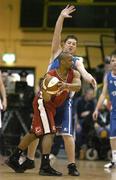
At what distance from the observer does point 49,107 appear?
6.16 m

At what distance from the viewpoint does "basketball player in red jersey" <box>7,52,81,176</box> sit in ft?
19.9

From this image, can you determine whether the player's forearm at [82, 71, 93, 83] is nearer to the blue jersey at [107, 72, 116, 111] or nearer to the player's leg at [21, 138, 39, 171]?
the player's leg at [21, 138, 39, 171]

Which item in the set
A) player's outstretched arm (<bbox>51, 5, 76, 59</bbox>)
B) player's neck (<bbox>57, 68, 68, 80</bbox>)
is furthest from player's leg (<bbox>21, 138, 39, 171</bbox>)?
player's outstretched arm (<bbox>51, 5, 76, 59</bbox>)

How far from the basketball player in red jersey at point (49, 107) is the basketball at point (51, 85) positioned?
43mm

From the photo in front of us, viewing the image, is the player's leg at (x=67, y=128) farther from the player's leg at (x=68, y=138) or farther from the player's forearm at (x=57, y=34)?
the player's forearm at (x=57, y=34)

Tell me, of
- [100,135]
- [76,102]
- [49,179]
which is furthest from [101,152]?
[49,179]

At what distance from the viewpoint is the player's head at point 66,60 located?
612cm

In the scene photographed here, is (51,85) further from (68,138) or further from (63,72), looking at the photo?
(68,138)

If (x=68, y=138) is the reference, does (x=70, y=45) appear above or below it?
above

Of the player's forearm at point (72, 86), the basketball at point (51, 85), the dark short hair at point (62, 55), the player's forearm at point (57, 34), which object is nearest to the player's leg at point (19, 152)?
the basketball at point (51, 85)

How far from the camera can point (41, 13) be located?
15039 millimetres

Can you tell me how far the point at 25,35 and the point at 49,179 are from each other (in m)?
10.2

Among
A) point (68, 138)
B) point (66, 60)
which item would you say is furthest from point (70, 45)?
point (68, 138)

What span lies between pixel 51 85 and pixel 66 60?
34 cm
